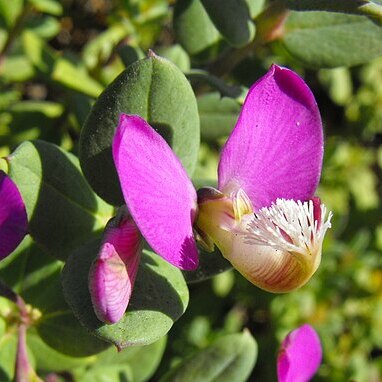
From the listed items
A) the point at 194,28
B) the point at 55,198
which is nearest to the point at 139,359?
the point at 55,198

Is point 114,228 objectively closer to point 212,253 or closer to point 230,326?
point 212,253

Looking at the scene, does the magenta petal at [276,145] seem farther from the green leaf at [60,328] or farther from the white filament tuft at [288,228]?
the green leaf at [60,328]

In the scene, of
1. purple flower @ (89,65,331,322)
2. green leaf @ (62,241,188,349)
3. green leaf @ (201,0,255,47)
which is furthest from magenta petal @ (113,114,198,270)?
green leaf @ (201,0,255,47)

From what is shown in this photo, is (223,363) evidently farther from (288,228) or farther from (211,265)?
(288,228)

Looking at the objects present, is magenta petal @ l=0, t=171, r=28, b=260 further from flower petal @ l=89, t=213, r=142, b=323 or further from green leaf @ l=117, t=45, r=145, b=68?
green leaf @ l=117, t=45, r=145, b=68

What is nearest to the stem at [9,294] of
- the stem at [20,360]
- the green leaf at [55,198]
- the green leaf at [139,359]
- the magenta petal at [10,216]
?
the stem at [20,360]

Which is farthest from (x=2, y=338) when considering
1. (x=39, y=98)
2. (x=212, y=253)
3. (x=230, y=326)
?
(x=39, y=98)
